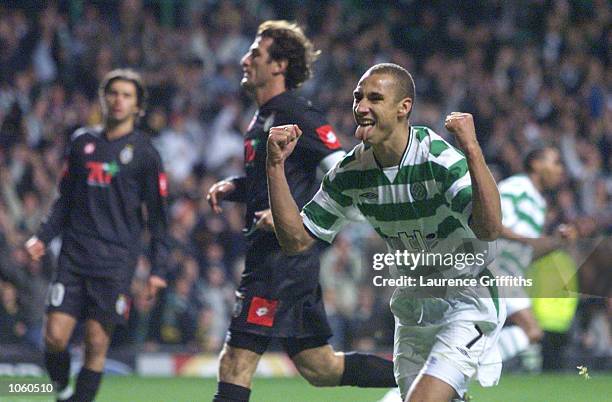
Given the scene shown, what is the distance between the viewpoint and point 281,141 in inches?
197

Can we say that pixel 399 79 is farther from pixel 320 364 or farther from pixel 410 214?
pixel 320 364

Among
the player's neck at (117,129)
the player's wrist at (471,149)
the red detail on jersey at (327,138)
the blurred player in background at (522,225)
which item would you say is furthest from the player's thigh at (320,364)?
the blurred player in background at (522,225)

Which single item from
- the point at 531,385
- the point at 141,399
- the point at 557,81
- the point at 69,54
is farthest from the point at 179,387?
the point at 557,81

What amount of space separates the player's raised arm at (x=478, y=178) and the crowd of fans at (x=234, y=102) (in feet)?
27.3

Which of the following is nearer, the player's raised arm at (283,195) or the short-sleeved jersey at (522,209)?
the player's raised arm at (283,195)

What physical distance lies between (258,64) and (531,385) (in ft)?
20.0

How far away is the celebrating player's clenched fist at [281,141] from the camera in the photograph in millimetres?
5000

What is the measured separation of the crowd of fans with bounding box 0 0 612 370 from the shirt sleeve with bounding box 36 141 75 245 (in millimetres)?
4603

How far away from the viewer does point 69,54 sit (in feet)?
50.0

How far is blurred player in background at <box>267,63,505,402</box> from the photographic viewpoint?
5062 millimetres

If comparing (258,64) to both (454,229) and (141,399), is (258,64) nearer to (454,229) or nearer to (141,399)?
(454,229)

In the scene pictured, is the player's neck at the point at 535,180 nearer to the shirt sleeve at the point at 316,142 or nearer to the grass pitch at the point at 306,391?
the grass pitch at the point at 306,391

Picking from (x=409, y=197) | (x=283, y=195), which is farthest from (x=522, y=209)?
(x=283, y=195)

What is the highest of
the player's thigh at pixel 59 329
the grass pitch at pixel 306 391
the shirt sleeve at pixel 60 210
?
the shirt sleeve at pixel 60 210
